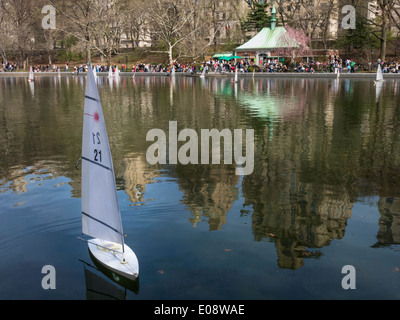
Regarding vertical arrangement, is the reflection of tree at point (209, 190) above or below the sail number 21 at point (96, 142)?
below

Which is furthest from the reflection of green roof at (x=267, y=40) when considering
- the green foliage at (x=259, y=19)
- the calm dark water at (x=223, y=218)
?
the calm dark water at (x=223, y=218)

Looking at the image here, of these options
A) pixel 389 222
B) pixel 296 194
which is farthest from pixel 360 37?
pixel 389 222

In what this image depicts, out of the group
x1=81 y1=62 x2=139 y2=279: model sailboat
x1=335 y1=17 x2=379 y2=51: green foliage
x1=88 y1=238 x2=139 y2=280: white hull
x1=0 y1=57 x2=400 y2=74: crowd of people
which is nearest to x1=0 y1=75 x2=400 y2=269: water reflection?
x1=88 y1=238 x2=139 y2=280: white hull

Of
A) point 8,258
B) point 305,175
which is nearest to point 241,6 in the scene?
point 305,175

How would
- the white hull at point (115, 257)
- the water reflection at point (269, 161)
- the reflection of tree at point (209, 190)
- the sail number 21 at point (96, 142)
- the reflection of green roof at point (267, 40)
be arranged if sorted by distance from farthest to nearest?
the reflection of green roof at point (267, 40)
the reflection of tree at point (209, 190)
the water reflection at point (269, 161)
the white hull at point (115, 257)
the sail number 21 at point (96, 142)

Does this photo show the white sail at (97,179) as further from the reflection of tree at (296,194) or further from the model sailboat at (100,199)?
the reflection of tree at (296,194)

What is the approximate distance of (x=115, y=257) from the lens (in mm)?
7477

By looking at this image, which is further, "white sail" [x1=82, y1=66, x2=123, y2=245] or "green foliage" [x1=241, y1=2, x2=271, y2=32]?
"green foliage" [x1=241, y1=2, x2=271, y2=32]

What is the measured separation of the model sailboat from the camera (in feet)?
21.8

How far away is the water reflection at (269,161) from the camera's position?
32.8 ft

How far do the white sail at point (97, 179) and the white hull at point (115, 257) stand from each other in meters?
0.26

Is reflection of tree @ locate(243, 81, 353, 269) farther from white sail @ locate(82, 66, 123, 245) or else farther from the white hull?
white sail @ locate(82, 66, 123, 245)

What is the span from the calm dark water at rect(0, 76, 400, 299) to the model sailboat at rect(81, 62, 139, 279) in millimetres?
353

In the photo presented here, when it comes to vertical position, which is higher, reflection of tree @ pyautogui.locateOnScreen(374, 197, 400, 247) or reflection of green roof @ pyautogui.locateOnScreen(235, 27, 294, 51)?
reflection of green roof @ pyautogui.locateOnScreen(235, 27, 294, 51)
